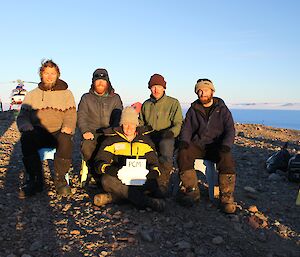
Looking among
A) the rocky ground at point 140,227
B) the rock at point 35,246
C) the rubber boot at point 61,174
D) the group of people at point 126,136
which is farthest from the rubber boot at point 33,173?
the rock at point 35,246

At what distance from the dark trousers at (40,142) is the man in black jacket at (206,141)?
1.88m

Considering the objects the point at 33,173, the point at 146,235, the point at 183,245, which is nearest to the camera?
the point at 183,245

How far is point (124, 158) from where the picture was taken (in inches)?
226

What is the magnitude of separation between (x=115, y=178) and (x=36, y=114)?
1927mm

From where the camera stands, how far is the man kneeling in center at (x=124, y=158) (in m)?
5.45

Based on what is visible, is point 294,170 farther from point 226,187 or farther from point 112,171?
point 112,171

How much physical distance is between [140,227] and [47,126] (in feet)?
8.64

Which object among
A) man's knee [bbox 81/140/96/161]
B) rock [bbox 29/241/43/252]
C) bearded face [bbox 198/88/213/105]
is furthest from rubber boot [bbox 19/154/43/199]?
bearded face [bbox 198/88/213/105]

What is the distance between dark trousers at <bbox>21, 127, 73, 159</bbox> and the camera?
19.6ft

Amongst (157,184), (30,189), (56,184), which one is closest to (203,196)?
(157,184)

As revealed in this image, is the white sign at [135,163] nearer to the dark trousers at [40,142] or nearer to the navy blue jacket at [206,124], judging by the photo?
the navy blue jacket at [206,124]

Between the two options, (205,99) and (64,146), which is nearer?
(64,146)

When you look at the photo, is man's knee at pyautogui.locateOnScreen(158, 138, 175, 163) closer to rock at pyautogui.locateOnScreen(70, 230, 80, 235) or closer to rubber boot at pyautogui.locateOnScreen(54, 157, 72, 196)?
rubber boot at pyautogui.locateOnScreen(54, 157, 72, 196)

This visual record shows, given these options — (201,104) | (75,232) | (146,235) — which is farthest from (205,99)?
(75,232)
